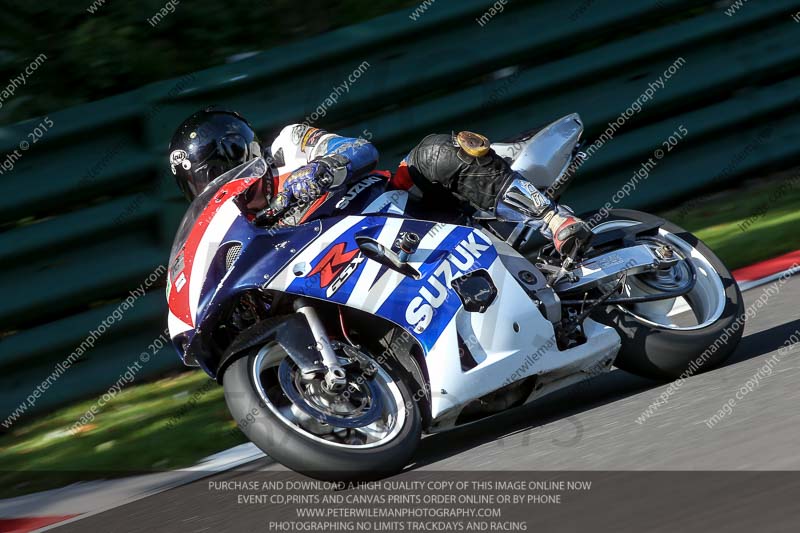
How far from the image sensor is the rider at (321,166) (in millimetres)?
4184

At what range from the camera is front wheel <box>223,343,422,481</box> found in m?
3.71

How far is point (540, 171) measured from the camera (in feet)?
15.6

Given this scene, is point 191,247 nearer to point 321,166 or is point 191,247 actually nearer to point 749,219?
point 321,166

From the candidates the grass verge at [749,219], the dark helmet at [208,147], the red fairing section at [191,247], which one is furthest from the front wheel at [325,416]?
the grass verge at [749,219]

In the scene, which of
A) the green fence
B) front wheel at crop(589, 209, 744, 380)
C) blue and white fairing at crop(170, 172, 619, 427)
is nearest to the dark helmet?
blue and white fairing at crop(170, 172, 619, 427)

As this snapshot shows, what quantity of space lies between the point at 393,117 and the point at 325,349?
3.08 meters

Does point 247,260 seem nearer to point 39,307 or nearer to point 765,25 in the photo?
point 39,307

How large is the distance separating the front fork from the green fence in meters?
2.26

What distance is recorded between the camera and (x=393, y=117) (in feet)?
22.2

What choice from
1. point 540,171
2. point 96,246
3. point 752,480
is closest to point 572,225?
point 540,171

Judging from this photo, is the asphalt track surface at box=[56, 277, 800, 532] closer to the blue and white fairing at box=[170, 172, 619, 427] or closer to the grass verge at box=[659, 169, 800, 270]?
→ the blue and white fairing at box=[170, 172, 619, 427]

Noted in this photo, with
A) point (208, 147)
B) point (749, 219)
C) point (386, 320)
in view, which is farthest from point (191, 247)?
point (749, 219)

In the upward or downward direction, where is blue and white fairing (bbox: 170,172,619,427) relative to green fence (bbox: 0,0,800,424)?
upward

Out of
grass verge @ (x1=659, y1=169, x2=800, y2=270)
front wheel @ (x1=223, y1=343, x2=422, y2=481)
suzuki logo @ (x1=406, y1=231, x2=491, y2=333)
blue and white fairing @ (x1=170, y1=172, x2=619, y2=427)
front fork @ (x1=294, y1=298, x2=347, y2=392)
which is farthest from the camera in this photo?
grass verge @ (x1=659, y1=169, x2=800, y2=270)
